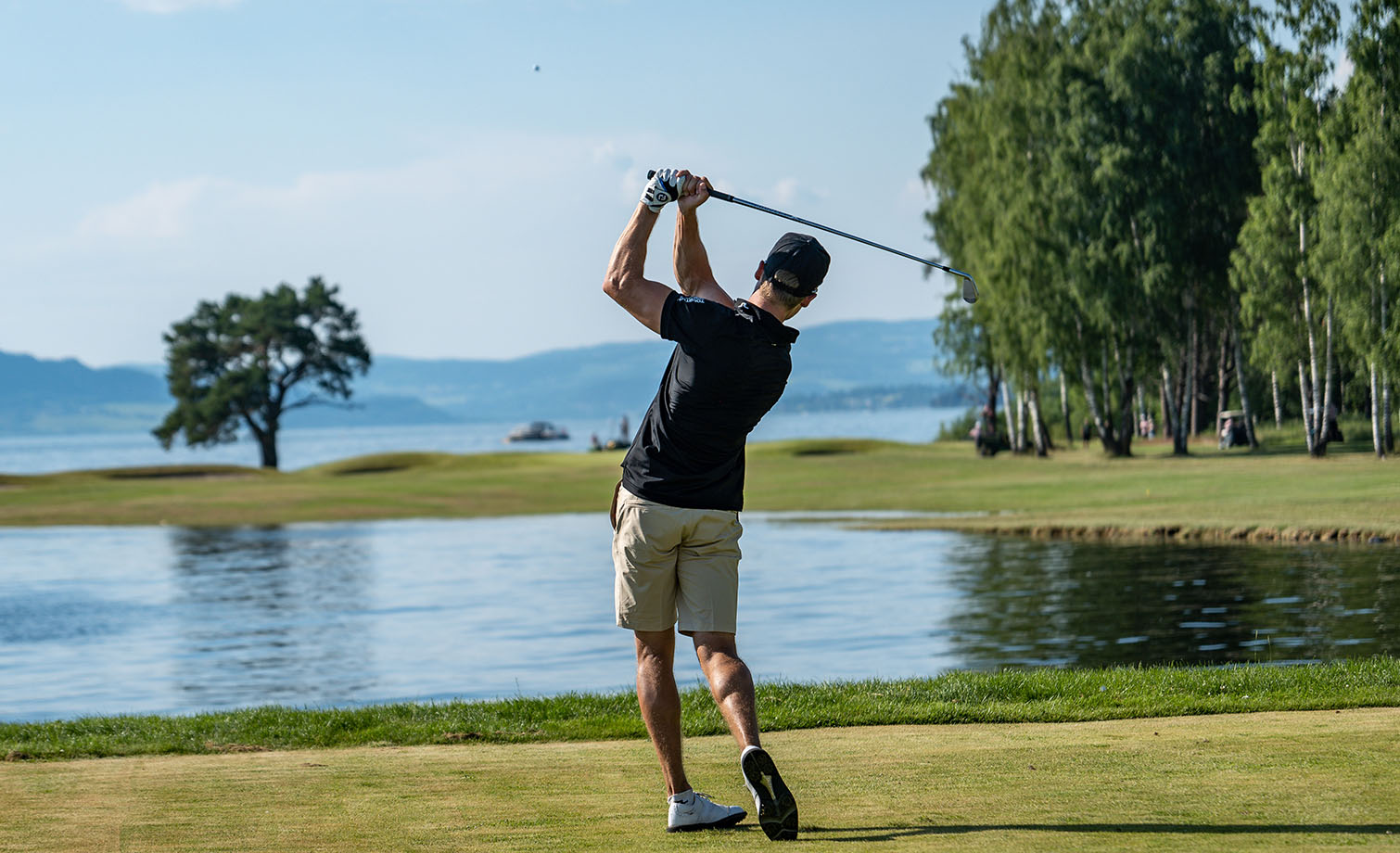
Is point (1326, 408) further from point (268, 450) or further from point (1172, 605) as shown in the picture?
point (268, 450)

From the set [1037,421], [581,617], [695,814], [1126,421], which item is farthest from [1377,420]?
[695,814]

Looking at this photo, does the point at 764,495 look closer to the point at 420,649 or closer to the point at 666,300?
the point at 420,649

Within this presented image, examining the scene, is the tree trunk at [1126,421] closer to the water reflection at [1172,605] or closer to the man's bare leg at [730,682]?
the water reflection at [1172,605]

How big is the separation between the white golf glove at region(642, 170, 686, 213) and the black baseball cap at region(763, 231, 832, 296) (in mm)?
484

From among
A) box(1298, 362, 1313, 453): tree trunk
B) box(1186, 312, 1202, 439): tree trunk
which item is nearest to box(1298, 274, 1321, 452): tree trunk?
box(1298, 362, 1313, 453): tree trunk

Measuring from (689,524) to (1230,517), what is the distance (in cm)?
2336

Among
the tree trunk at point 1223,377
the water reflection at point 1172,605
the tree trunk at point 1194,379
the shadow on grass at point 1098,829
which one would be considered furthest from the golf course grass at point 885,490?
the shadow on grass at point 1098,829

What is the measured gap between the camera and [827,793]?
6.19 metres

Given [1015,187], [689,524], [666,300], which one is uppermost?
[1015,187]

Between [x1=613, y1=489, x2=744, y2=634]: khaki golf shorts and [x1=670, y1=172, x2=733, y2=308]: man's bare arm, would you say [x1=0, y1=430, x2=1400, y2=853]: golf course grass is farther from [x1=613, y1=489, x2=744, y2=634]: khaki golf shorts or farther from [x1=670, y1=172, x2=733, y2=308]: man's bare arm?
[x1=670, y1=172, x2=733, y2=308]: man's bare arm

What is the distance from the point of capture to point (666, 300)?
5.97 meters

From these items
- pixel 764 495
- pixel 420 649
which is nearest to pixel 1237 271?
pixel 764 495

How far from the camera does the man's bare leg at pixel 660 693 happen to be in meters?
5.96

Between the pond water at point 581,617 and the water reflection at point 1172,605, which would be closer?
the water reflection at point 1172,605
